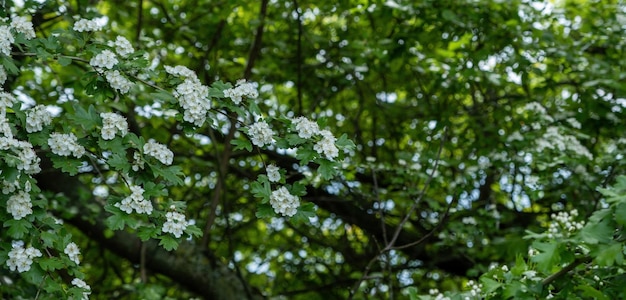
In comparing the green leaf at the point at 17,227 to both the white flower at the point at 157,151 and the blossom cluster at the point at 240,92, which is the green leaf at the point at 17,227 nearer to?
the white flower at the point at 157,151

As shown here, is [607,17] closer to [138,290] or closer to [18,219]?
[138,290]

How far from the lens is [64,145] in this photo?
8.52 ft

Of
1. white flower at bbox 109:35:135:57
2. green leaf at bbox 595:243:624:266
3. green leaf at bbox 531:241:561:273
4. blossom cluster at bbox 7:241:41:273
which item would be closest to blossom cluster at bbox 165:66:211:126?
white flower at bbox 109:35:135:57

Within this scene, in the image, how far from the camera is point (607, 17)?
5000mm

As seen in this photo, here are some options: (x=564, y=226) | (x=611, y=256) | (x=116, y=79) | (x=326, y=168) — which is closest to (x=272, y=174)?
(x=326, y=168)

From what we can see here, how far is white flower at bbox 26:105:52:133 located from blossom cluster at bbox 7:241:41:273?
0.39m

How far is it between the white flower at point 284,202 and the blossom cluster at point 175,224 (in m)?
0.29

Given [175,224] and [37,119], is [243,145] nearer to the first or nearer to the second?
[175,224]

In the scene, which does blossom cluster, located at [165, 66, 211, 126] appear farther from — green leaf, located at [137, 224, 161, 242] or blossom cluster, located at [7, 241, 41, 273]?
blossom cluster, located at [7, 241, 41, 273]

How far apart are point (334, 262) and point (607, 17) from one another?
2696 mm

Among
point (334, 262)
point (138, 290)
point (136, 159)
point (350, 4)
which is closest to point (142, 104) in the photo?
point (138, 290)

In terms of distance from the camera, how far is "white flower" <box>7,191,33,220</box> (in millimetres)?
2582

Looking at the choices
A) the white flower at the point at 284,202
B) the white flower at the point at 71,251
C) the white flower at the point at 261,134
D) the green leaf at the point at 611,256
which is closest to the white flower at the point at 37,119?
the white flower at the point at 71,251

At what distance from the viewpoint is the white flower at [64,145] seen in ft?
8.50
